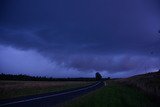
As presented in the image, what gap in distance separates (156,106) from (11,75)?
8900 centimetres

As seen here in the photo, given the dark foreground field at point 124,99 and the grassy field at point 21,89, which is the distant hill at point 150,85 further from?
the grassy field at point 21,89

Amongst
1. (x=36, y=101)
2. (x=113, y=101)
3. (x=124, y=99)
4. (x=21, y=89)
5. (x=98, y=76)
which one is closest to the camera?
(x=36, y=101)

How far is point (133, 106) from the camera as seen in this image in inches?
725

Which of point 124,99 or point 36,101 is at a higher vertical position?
point 124,99

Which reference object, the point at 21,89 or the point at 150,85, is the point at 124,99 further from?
the point at 21,89

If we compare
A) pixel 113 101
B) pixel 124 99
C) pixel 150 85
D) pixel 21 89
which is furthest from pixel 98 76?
pixel 113 101

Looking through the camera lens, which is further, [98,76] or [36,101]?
[98,76]

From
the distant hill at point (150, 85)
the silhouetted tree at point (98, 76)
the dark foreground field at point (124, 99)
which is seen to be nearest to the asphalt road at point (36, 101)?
the dark foreground field at point (124, 99)

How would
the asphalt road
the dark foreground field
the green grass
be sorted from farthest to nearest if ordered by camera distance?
the dark foreground field → the green grass → the asphalt road

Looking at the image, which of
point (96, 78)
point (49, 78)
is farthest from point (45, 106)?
point (96, 78)

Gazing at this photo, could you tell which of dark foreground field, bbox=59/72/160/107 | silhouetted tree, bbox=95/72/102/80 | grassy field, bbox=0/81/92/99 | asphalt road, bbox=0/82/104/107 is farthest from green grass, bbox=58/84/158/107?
silhouetted tree, bbox=95/72/102/80

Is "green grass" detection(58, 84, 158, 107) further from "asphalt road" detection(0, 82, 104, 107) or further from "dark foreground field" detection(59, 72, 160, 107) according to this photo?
"asphalt road" detection(0, 82, 104, 107)

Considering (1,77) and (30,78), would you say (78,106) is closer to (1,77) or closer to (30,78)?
(1,77)

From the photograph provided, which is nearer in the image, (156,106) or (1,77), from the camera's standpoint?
(156,106)
